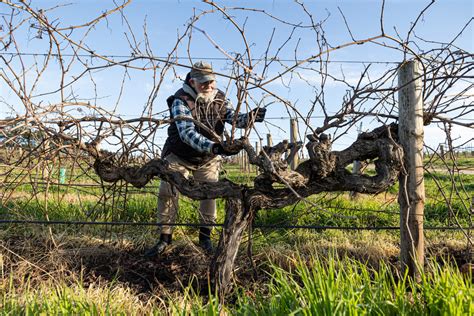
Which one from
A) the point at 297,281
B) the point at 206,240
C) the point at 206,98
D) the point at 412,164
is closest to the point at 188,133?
the point at 206,98

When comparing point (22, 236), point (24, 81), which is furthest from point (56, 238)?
point (24, 81)

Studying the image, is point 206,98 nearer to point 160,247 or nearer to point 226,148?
point 226,148

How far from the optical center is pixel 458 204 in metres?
5.50

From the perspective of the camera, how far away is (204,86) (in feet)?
10.5

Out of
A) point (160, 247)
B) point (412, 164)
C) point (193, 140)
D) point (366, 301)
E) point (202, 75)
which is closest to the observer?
point (366, 301)

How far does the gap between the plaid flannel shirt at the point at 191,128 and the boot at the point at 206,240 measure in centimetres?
89

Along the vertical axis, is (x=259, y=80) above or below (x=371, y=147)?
above

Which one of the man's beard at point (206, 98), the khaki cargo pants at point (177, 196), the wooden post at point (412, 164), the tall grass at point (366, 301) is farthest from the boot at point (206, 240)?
the wooden post at point (412, 164)

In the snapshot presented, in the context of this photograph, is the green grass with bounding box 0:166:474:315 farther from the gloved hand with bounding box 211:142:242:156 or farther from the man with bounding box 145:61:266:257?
the gloved hand with bounding box 211:142:242:156

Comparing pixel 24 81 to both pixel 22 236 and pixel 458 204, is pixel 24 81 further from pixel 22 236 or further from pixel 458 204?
pixel 458 204

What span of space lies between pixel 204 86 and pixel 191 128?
16.7 inches

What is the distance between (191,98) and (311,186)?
1.28 m

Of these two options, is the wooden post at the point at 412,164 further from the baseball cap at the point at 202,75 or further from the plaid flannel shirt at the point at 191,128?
the baseball cap at the point at 202,75

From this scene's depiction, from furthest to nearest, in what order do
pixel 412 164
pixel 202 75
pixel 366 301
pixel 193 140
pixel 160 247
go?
pixel 160 247 < pixel 202 75 < pixel 193 140 < pixel 412 164 < pixel 366 301
